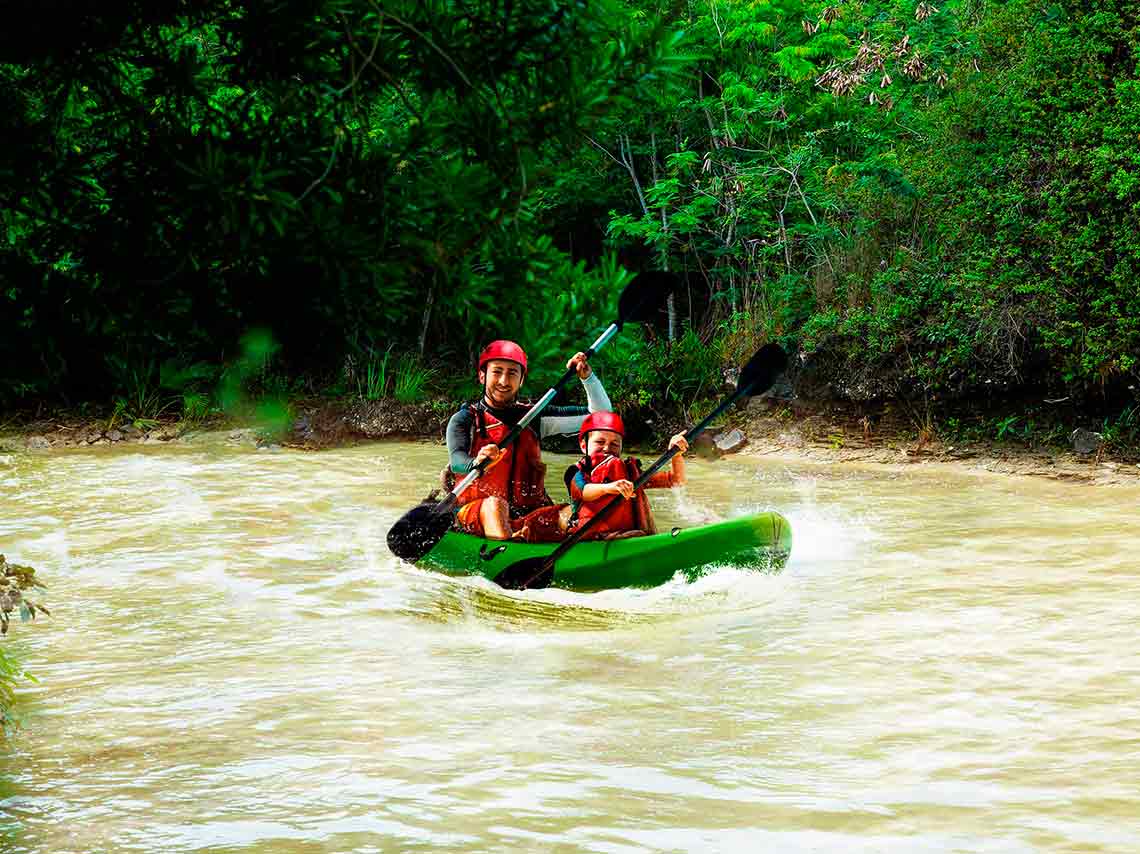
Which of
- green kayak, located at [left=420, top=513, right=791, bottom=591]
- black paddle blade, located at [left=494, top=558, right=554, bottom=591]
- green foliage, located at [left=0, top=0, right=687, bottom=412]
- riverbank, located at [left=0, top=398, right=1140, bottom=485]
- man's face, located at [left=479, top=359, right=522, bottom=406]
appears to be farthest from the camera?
riverbank, located at [left=0, top=398, right=1140, bottom=485]

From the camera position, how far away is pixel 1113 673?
5578mm

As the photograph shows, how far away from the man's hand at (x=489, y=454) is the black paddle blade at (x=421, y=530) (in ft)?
1.00

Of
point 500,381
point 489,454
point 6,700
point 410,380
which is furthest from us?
point 410,380

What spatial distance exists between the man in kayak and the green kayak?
0.39 meters

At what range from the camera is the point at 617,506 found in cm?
742

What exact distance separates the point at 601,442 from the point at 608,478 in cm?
24

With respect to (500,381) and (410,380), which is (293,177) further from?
(410,380)

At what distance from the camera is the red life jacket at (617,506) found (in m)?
7.45

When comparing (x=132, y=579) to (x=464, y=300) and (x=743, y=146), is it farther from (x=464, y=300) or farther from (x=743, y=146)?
(x=743, y=146)

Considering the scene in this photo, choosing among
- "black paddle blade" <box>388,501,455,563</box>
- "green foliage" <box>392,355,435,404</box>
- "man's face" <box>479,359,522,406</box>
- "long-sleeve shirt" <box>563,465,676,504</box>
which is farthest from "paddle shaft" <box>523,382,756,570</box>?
"green foliage" <box>392,355,435,404</box>

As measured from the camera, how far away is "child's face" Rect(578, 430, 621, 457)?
7.56 meters

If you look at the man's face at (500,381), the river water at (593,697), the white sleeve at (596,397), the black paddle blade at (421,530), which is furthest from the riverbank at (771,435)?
the black paddle blade at (421,530)

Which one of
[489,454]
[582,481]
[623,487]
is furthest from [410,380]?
[623,487]

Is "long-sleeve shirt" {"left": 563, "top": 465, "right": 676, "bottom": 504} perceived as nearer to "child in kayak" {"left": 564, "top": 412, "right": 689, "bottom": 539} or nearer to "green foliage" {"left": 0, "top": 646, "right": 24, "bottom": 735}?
"child in kayak" {"left": 564, "top": 412, "right": 689, "bottom": 539}
